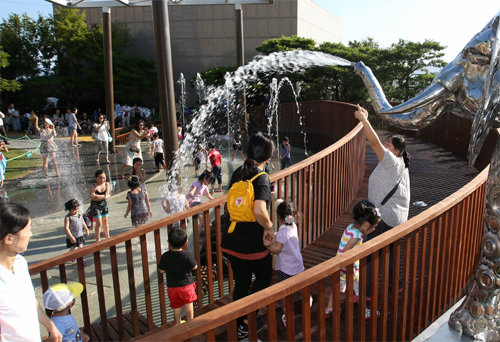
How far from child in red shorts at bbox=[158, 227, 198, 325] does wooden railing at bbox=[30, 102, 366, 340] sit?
0.35 ft

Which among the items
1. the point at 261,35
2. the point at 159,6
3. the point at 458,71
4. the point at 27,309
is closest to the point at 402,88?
the point at 261,35

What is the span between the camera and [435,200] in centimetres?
746

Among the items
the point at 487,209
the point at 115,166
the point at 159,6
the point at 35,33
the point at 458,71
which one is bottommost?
the point at 115,166

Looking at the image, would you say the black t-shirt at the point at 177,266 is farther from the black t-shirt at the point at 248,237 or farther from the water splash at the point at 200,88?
the water splash at the point at 200,88

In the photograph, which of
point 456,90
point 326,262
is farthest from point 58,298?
point 456,90

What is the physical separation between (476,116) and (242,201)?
1.73 m

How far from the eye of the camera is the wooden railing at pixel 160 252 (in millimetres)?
3785

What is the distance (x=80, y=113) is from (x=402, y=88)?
22999 millimetres

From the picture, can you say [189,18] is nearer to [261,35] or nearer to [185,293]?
[261,35]

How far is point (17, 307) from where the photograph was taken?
2529 mm

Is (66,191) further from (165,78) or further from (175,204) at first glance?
(175,204)

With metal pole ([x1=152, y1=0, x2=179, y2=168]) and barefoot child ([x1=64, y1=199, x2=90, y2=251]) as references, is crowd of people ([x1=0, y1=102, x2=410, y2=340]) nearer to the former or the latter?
barefoot child ([x1=64, y1=199, x2=90, y2=251])

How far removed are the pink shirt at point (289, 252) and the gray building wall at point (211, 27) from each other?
31.8m

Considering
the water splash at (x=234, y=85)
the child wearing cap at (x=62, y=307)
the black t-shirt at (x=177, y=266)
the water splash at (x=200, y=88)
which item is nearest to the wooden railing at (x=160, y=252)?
the black t-shirt at (x=177, y=266)
